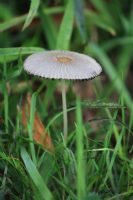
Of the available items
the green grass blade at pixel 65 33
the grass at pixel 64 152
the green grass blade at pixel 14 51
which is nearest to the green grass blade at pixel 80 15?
the grass at pixel 64 152

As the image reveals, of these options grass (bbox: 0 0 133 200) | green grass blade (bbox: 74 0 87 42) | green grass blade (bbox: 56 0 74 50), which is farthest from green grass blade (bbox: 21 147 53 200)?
green grass blade (bbox: 56 0 74 50)

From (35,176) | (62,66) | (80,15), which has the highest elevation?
(80,15)

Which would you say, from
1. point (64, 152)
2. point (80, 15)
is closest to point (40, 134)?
point (64, 152)

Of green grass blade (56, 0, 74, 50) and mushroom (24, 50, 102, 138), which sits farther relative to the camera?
green grass blade (56, 0, 74, 50)

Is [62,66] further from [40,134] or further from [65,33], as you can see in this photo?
[65,33]

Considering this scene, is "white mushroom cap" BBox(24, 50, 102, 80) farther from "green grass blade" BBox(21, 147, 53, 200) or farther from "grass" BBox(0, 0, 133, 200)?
"green grass blade" BBox(21, 147, 53, 200)

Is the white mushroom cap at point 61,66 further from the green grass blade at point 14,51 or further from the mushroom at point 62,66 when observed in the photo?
the green grass blade at point 14,51

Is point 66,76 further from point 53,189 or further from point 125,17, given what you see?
point 125,17
